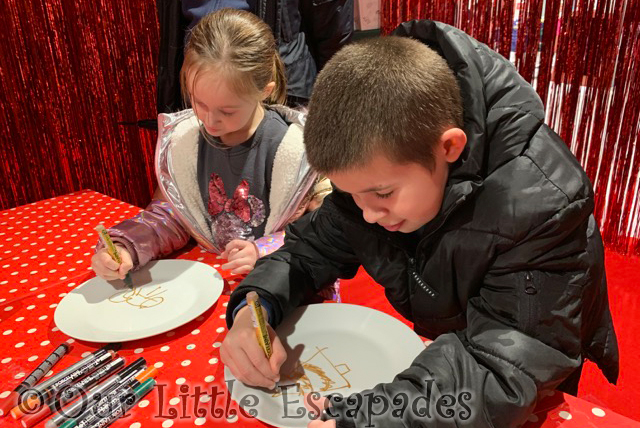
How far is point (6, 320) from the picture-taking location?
0.96m

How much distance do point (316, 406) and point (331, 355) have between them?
0.44ft

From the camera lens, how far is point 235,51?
122 cm

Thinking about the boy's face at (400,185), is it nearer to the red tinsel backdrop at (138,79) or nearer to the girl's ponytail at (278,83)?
the girl's ponytail at (278,83)

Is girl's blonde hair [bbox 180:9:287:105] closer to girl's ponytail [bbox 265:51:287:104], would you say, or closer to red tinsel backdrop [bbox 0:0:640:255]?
girl's ponytail [bbox 265:51:287:104]

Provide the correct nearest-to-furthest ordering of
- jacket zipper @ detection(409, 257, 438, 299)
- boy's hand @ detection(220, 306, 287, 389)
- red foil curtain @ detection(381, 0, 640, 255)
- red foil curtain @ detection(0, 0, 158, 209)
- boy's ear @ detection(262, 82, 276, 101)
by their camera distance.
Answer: boy's hand @ detection(220, 306, 287, 389) → jacket zipper @ detection(409, 257, 438, 299) → boy's ear @ detection(262, 82, 276, 101) → red foil curtain @ detection(381, 0, 640, 255) → red foil curtain @ detection(0, 0, 158, 209)

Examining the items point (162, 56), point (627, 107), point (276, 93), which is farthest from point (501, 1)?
point (162, 56)

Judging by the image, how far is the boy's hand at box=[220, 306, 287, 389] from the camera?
0.72 m

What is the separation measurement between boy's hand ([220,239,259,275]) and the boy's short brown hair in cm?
40

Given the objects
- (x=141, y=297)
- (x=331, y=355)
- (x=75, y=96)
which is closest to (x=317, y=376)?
(x=331, y=355)

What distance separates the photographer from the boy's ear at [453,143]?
684 millimetres

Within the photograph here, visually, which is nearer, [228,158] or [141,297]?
[141,297]

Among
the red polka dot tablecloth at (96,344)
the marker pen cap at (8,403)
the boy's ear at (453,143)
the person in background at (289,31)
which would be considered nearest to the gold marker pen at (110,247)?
the red polka dot tablecloth at (96,344)

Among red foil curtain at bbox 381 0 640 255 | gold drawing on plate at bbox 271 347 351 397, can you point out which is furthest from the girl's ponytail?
red foil curtain at bbox 381 0 640 255

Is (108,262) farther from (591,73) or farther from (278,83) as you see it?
(591,73)
